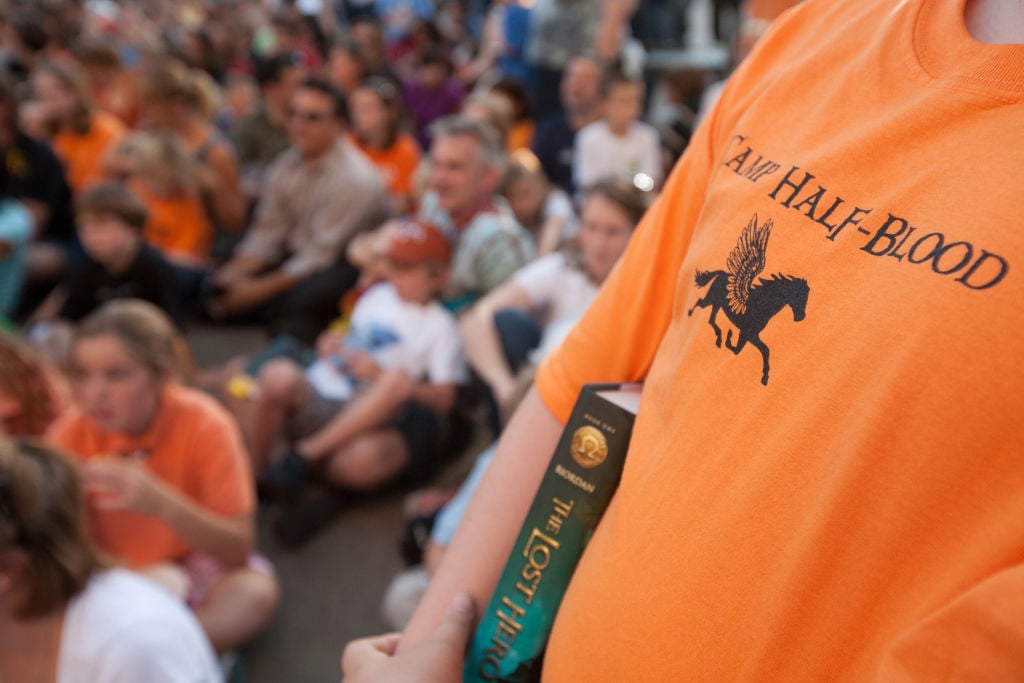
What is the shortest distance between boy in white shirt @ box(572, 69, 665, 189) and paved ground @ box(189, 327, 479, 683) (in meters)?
2.35

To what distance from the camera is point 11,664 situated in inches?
65.5

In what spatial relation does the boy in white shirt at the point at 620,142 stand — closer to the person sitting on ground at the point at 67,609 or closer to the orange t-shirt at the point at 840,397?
the person sitting on ground at the point at 67,609

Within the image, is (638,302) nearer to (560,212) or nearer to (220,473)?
(220,473)

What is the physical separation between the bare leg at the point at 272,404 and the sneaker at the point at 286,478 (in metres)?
0.14

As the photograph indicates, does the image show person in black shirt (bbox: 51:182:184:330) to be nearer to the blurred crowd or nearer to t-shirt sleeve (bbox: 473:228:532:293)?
the blurred crowd

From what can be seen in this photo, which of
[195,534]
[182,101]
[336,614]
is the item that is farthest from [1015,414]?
[182,101]

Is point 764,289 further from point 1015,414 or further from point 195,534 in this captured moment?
point 195,534

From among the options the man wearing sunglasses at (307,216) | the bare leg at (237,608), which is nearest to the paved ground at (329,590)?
the bare leg at (237,608)

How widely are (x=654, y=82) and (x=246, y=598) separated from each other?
6.10 metres

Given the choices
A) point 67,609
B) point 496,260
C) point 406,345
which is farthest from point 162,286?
point 67,609

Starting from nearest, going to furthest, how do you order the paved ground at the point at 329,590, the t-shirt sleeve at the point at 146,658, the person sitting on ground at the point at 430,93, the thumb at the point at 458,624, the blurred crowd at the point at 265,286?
the thumb at the point at 458,624, the t-shirt sleeve at the point at 146,658, the blurred crowd at the point at 265,286, the paved ground at the point at 329,590, the person sitting on ground at the point at 430,93

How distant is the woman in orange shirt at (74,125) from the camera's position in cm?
511

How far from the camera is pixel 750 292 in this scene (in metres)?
0.59

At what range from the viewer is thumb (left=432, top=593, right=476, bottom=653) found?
2.31 feet
